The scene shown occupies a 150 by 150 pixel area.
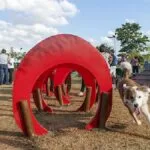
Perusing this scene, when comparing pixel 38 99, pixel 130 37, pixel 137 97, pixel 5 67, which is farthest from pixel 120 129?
pixel 130 37

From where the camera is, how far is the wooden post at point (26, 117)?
7394 millimetres

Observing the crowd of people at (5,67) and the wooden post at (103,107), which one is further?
the crowd of people at (5,67)

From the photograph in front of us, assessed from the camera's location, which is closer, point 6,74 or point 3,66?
point 3,66

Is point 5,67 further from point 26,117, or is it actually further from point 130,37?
point 130,37

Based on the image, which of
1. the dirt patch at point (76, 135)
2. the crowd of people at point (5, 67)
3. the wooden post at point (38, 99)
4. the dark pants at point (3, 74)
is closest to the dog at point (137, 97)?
the dirt patch at point (76, 135)

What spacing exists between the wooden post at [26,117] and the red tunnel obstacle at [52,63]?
0.08m

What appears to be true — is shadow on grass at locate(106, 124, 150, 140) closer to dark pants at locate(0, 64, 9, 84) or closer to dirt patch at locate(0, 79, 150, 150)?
dirt patch at locate(0, 79, 150, 150)

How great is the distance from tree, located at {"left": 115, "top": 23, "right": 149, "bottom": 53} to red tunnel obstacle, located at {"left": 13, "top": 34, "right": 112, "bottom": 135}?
2380 inches

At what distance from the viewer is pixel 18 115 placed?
24.7 ft

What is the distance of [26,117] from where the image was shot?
7.42 m

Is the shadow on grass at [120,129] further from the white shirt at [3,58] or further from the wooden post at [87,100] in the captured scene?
the white shirt at [3,58]

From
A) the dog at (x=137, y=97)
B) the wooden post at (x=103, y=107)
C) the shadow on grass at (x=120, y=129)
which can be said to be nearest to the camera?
the dog at (x=137, y=97)

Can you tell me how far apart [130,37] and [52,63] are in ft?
214

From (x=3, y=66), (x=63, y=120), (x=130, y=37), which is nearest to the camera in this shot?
(x=63, y=120)
